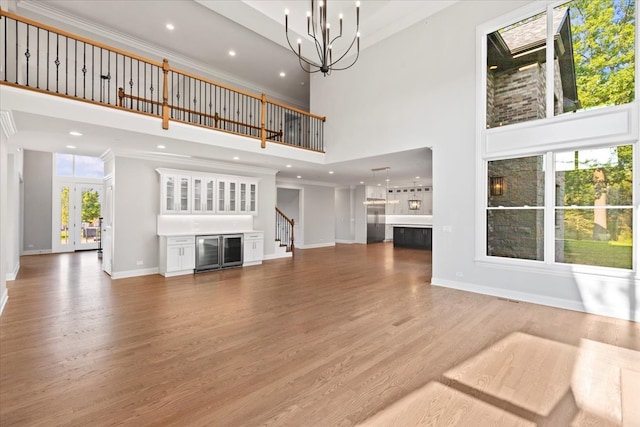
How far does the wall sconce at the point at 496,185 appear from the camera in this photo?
16.8ft

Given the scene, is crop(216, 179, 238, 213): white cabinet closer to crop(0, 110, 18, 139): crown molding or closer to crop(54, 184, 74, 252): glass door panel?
crop(0, 110, 18, 139): crown molding

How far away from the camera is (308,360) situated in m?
2.79

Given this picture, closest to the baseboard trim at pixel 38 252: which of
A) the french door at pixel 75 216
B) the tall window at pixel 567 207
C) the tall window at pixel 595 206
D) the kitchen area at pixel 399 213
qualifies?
the french door at pixel 75 216

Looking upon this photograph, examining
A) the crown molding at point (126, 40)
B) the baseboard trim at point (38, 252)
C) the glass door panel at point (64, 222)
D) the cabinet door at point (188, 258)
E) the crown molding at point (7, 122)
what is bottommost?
the baseboard trim at point (38, 252)

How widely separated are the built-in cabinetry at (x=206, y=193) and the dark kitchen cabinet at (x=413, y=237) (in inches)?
244

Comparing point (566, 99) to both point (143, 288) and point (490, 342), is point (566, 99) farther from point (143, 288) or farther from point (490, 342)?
point (143, 288)

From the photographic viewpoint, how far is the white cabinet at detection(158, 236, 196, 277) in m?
6.51

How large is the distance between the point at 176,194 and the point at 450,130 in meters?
6.09

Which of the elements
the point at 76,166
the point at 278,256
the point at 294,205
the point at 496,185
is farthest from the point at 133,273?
the point at 496,185

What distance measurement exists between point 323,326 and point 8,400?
2737mm

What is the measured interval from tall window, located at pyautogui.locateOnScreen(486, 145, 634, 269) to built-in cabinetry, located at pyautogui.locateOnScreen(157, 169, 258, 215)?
5900mm

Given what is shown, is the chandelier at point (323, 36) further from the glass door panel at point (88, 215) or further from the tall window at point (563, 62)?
the glass door panel at point (88, 215)

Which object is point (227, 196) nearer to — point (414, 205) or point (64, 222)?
point (64, 222)

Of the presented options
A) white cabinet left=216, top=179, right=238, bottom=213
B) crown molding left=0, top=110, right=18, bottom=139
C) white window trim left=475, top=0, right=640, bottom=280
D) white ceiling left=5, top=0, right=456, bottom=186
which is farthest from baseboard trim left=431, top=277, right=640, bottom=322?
crown molding left=0, top=110, right=18, bottom=139
